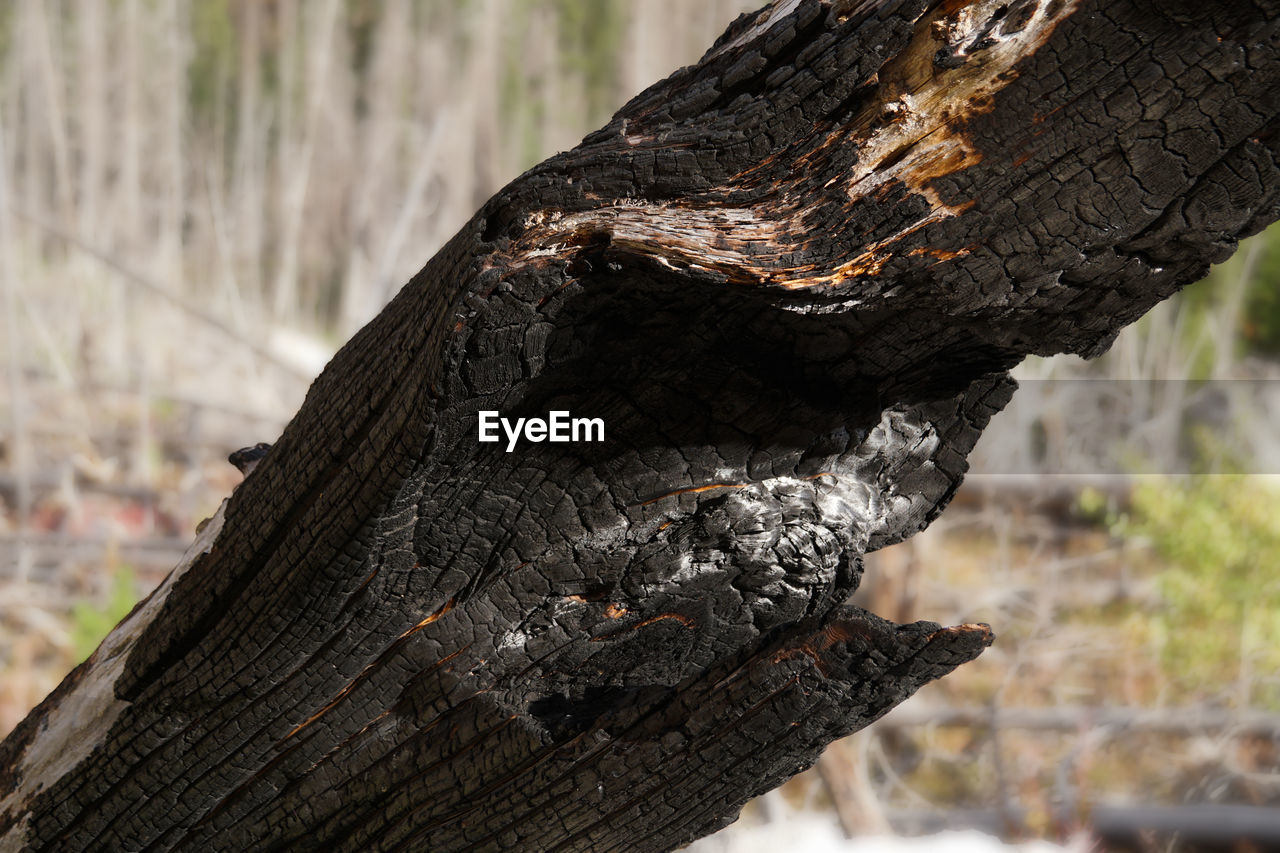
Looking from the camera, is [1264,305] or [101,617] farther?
[1264,305]

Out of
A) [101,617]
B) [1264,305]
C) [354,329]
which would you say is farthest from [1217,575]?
[101,617]

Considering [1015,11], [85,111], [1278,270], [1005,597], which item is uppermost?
[85,111]

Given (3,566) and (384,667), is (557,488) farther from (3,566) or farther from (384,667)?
(3,566)

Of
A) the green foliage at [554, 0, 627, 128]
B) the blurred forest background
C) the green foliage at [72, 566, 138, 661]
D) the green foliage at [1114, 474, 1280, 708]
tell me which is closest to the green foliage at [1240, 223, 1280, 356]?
the blurred forest background

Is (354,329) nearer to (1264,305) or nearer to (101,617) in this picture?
(101,617)

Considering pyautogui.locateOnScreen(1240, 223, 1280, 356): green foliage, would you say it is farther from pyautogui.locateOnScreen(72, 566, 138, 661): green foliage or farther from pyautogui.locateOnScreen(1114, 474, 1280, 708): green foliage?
pyautogui.locateOnScreen(72, 566, 138, 661): green foliage

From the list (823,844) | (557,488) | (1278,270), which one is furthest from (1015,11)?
(1278,270)

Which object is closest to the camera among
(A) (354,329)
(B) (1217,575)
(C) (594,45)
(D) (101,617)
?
(D) (101,617)
